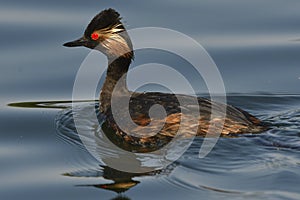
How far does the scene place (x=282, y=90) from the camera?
10.9 meters

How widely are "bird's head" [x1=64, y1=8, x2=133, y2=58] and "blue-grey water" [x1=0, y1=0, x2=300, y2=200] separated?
0.90 metres

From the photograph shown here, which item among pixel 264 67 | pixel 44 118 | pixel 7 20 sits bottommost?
pixel 44 118

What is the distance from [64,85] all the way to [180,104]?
2161 millimetres

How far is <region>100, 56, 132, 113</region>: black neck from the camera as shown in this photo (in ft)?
34.0

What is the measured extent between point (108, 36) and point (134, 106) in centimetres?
108

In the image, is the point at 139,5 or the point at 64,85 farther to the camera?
the point at 139,5

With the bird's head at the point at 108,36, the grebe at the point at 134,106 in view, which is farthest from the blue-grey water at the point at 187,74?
the bird's head at the point at 108,36

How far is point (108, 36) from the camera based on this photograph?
10273 mm

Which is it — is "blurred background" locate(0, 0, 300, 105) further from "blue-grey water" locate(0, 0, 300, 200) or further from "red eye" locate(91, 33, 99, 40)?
"red eye" locate(91, 33, 99, 40)

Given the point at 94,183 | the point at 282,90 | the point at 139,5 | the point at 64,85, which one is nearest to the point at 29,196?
the point at 94,183

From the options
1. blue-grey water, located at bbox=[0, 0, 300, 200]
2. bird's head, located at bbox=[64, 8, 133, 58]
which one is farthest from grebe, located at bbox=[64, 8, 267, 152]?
blue-grey water, located at bbox=[0, 0, 300, 200]

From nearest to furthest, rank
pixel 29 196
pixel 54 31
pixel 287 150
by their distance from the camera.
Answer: pixel 29 196
pixel 287 150
pixel 54 31

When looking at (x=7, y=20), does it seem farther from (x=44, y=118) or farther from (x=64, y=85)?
(x=44, y=118)

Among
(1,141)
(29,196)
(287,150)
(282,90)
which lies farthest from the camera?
(282,90)
